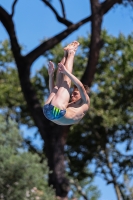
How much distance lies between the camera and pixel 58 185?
12016 mm

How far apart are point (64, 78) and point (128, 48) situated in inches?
548

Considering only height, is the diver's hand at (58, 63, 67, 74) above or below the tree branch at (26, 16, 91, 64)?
above

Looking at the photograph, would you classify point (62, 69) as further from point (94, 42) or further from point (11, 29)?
point (11, 29)

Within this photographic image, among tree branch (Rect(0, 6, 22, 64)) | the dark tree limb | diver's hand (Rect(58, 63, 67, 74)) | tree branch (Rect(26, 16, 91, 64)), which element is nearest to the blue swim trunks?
diver's hand (Rect(58, 63, 67, 74))

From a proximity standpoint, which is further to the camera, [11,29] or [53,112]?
[11,29]

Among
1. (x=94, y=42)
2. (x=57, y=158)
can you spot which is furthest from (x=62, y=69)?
(x=94, y=42)

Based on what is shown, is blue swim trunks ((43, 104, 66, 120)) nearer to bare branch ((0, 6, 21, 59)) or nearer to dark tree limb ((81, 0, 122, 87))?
dark tree limb ((81, 0, 122, 87))

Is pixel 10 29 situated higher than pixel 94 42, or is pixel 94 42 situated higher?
pixel 10 29

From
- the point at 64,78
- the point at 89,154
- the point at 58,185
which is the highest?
the point at 64,78

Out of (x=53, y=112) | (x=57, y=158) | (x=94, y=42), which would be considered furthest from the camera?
(x=94, y=42)

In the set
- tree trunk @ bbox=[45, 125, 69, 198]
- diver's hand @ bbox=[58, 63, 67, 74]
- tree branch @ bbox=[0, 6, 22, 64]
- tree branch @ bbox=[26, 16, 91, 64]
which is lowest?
tree trunk @ bbox=[45, 125, 69, 198]

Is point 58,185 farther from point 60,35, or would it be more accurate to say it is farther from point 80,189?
point 80,189

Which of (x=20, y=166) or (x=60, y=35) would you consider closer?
(x=20, y=166)

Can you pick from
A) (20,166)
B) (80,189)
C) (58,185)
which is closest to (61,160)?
(58,185)
